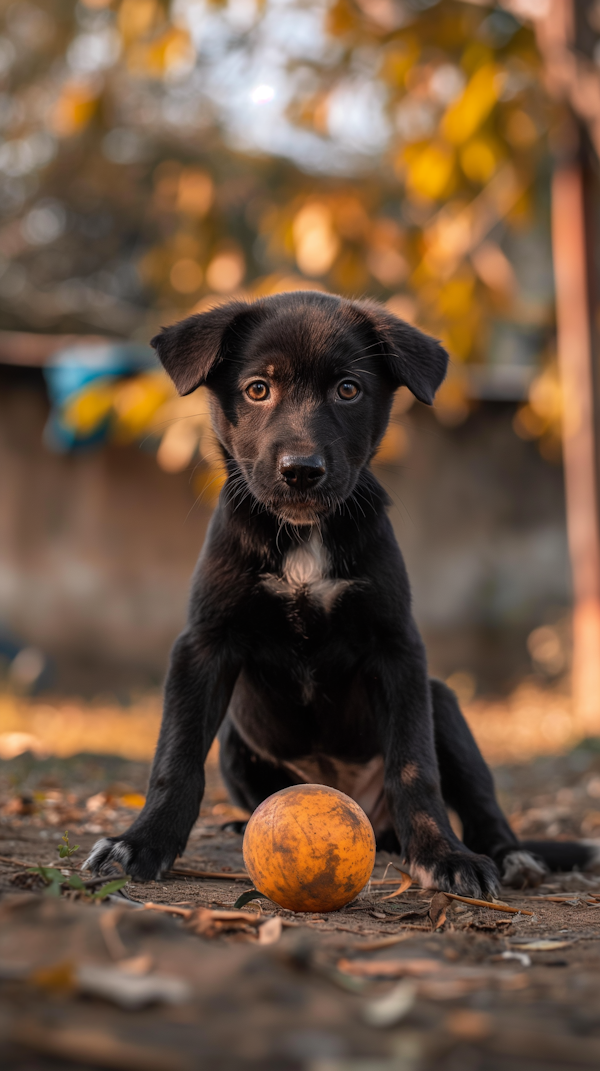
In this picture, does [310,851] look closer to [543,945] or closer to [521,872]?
[543,945]

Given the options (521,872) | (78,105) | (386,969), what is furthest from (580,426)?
(386,969)

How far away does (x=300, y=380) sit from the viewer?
321 cm

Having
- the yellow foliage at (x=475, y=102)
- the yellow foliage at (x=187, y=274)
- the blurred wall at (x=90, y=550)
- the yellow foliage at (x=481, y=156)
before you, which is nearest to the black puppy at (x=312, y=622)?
the yellow foliage at (x=475, y=102)

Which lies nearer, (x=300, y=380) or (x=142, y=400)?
(x=300, y=380)

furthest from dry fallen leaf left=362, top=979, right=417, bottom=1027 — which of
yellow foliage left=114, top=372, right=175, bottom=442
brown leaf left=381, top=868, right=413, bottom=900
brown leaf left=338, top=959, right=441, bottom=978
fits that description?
yellow foliage left=114, top=372, right=175, bottom=442

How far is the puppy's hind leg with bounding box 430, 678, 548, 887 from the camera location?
10.9 feet

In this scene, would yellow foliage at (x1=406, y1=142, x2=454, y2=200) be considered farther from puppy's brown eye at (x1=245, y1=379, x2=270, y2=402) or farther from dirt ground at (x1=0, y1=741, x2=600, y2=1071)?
dirt ground at (x1=0, y1=741, x2=600, y2=1071)

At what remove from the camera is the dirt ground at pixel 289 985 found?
48.4 inches

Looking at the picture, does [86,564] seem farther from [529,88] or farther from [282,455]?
[282,455]

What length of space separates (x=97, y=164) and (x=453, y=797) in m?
17.3

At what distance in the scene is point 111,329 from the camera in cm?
1794

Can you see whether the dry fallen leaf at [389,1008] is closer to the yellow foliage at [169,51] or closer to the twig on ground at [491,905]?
the twig on ground at [491,905]

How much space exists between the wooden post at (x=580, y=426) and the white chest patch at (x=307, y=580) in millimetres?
5326

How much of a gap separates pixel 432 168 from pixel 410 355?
4725mm
